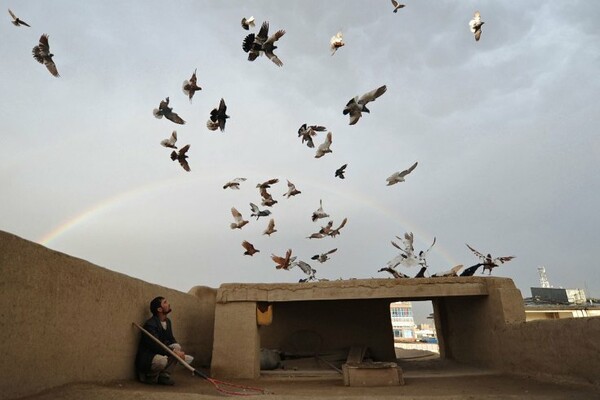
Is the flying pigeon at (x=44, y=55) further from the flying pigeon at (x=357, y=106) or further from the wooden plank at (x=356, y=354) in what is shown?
the wooden plank at (x=356, y=354)

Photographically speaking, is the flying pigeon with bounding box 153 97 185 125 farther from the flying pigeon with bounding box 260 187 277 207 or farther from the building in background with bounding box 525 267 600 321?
the building in background with bounding box 525 267 600 321

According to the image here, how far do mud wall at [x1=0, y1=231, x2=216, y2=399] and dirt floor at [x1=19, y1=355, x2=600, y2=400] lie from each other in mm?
285

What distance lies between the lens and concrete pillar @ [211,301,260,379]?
29.5ft

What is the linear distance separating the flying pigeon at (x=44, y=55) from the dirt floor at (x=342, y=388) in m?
6.04

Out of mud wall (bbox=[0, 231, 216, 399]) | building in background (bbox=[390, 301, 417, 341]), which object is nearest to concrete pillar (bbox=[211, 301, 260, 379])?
mud wall (bbox=[0, 231, 216, 399])

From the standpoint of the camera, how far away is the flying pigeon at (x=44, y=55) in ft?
25.9

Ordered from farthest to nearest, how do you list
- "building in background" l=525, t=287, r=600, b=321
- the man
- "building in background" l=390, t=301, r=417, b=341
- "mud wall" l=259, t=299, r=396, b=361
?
"building in background" l=390, t=301, r=417, b=341 → "building in background" l=525, t=287, r=600, b=321 → "mud wall" l=259, t=299, r=396, b=361 → the man

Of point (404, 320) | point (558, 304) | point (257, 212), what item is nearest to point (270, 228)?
point (257, 212)

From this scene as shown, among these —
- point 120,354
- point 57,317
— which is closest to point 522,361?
point 120,354

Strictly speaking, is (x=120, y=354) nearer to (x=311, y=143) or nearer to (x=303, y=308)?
(x=311, y=143)

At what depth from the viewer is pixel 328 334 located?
43.0ft

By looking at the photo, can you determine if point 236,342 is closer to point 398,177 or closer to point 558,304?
point 398,177

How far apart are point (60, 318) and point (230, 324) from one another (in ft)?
15.3

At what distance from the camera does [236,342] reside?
9164 millimetres
